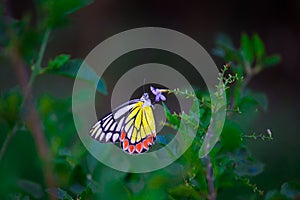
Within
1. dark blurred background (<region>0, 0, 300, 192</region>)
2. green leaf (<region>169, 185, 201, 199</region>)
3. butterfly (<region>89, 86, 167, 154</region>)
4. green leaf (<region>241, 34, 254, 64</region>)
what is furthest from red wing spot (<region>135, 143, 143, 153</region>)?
dark blurred background (<region>0, 0, 300, 192</region>)

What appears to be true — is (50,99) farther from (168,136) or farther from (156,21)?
(156,21)

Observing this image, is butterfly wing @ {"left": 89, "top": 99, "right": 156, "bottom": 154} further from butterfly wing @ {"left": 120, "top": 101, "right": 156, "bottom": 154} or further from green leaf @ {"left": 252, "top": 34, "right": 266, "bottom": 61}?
green leaf @ {"left": 252, "top": 34, "right": 266, "bottom": 61}

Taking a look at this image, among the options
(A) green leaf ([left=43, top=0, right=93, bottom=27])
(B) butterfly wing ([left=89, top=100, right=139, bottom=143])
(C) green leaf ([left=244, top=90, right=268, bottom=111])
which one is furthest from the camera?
(B) butterfly wing ([left=89, top=100, right=139, bottom=143])

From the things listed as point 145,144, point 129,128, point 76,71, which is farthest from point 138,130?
point 76,71

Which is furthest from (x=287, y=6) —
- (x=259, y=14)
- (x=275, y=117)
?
(x=275, y=117)

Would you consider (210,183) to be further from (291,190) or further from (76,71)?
(76,71)
